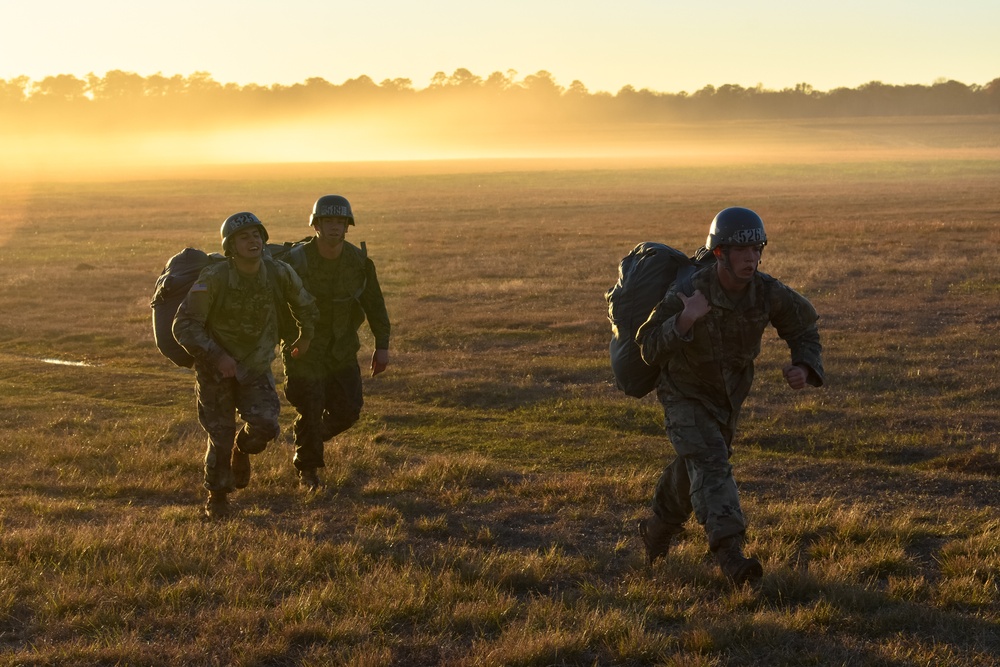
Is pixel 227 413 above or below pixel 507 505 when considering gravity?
above

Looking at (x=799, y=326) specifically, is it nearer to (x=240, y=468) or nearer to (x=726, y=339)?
(x=726, y=339)

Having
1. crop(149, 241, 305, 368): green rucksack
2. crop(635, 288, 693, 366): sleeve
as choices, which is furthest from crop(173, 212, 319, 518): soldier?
crop(635, 288, 693, 366): sleeve

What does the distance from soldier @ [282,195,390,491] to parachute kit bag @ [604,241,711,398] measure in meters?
2.90

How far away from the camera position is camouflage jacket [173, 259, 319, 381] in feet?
25.7

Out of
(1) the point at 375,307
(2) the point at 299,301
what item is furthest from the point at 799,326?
(1) the point at 375,307

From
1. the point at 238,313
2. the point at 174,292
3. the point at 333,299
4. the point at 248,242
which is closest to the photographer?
the point at 248,242

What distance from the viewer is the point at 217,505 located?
8.30 meters

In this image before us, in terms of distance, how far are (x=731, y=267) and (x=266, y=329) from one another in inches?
138

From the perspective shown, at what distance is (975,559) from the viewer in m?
6.70

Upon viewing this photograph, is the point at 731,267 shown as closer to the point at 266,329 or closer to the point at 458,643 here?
the point at 458,643

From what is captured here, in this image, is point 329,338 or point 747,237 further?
point 329,338

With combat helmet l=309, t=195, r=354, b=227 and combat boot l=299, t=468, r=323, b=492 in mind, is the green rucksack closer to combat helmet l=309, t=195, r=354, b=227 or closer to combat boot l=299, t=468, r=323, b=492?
combat helmet l=309, t=195, r=354, b=227

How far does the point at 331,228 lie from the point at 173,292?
4.09ft

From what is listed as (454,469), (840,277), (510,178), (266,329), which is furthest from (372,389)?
(510,178)
